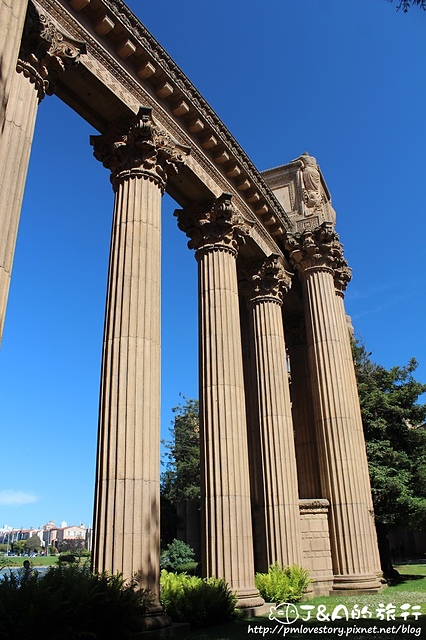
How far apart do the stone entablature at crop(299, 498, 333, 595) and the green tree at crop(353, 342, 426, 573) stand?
10403 mm

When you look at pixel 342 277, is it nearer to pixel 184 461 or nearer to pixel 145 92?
pixel 145 92

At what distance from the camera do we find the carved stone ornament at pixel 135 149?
694 inches

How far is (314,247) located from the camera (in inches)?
1145

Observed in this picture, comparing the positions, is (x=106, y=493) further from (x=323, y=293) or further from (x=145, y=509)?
(x=323, y=293)

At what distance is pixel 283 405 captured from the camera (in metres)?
24.6

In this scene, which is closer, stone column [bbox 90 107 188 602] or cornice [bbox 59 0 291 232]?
stone column [bbox 90 107 188 602]

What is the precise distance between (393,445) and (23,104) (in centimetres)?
3361

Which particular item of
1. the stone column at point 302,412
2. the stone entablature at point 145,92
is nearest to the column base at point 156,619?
the stone entablature at point 145,92

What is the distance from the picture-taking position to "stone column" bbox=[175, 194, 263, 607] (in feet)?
56.9

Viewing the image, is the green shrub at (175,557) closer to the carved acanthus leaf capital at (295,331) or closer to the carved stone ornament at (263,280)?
the carved acanthus leaf capital at (295,331)

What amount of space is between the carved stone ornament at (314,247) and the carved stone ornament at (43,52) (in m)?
16.8

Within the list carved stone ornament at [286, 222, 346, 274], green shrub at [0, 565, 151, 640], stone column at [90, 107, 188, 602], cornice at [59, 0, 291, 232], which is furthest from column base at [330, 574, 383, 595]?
cornice at [59, 0, 291, 232]

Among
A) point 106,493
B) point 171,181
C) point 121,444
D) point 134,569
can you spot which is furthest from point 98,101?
point 134,569

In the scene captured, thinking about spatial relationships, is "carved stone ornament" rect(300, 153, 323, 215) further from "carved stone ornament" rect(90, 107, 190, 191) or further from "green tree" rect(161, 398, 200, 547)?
"green tree" rect(161, 398, 200, 547)
